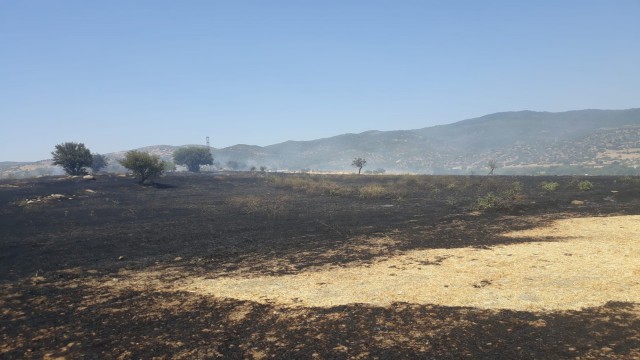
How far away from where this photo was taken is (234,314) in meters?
9.41

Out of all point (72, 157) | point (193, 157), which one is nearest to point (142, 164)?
point (72, 157)

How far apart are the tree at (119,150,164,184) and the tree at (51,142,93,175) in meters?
17.6

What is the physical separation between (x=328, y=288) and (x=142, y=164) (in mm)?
47521

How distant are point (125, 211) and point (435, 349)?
29669 mm

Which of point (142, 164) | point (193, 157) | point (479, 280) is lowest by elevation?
point (479, 280)

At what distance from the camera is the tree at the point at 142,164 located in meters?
49.0

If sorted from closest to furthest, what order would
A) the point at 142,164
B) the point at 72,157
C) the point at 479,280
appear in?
the point at 479,280
the point at 142,164
the point at 72,157

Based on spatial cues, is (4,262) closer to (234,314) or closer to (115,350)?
(115,350)

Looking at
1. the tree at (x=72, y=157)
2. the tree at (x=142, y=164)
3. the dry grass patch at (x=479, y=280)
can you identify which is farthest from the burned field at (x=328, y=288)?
the tree at (x=72, y=157)

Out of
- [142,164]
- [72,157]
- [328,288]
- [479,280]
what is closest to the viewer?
[328,288]

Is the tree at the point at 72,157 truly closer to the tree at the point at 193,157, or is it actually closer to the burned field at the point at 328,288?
the burned field at the point at 328,288

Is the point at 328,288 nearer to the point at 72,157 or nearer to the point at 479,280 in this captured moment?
the point at 479,280

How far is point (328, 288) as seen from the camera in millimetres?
11148

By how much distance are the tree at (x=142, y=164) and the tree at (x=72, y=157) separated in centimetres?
1761
